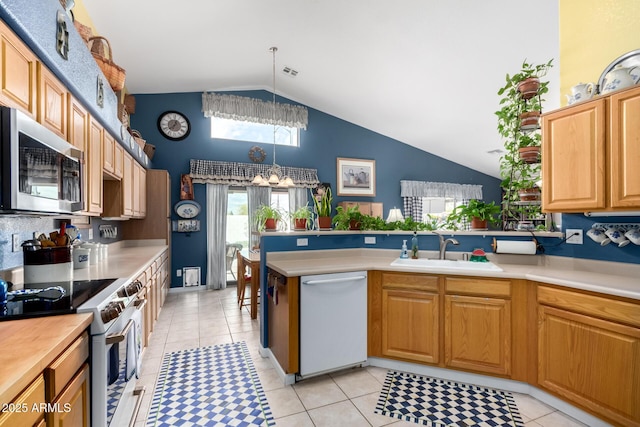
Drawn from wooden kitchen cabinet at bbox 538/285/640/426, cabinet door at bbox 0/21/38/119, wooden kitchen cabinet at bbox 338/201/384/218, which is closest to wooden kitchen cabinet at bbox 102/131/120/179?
cabinet door at bbox 0/21/38/119

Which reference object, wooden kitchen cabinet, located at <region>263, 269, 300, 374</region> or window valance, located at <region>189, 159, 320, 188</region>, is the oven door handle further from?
window valance, located at <region>189, 159, 320, 188</region>

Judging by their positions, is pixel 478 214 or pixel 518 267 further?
pixel 478 214

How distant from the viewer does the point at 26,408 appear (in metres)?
0.76

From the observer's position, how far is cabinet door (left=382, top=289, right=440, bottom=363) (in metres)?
2.18

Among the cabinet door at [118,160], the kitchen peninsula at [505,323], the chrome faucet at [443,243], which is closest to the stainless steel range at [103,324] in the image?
the kitchen peninsula at [505,323]

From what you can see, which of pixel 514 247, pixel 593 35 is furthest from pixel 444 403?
pixel 593 35

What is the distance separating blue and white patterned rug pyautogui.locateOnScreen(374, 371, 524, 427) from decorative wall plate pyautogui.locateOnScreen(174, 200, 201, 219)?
437 centimetres

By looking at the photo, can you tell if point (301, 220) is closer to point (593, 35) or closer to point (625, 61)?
point (625, 61)

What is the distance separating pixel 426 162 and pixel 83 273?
7.20 metres

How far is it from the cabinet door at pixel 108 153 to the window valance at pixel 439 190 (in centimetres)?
591

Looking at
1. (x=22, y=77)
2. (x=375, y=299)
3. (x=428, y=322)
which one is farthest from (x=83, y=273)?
(x=428, y=322)

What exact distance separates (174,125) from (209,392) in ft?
15.4

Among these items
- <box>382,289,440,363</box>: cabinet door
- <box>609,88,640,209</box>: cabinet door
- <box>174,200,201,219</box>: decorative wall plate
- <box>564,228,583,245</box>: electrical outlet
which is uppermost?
<box>609,88,640,209</box>: cabinet door

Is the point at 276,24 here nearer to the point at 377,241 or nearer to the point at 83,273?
the point at 377,241
